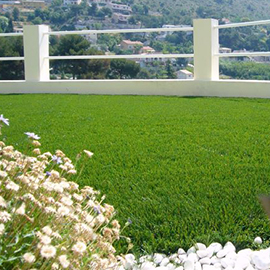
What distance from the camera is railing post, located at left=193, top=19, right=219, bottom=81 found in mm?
7328

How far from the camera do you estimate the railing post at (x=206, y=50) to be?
733cm

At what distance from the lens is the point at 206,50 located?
7.35 m

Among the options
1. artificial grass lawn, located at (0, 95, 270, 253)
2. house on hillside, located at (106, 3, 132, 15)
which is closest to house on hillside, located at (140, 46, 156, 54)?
artificial grass lawn, located at (0, 95, 270, 253)

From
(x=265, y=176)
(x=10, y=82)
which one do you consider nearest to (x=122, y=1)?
(x=10, y=82)

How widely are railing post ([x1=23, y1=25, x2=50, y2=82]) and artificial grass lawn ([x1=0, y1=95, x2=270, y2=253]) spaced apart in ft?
6.77

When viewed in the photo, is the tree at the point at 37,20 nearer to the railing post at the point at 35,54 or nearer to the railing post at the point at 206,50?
the railing post at the point at 35,54

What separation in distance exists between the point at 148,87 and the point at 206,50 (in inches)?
39.5

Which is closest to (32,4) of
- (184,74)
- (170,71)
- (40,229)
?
(170,71)

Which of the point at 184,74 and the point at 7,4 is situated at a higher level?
the point at 7,4

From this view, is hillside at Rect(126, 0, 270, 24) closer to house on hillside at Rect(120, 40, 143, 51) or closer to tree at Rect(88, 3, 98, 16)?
tree at Rect(88, 3, 98, 16)

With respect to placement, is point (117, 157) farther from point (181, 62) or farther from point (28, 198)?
point (181, 62)

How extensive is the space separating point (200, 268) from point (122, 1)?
22949mm

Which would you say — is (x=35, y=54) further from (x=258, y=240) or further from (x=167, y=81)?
(x=258, y=240)

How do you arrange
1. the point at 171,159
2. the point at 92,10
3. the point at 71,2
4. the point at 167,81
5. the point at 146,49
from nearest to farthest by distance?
the point at 171,159 → the point at 167,81 → the point at 146,49 → the point at 71,2 → the point at 92,10
